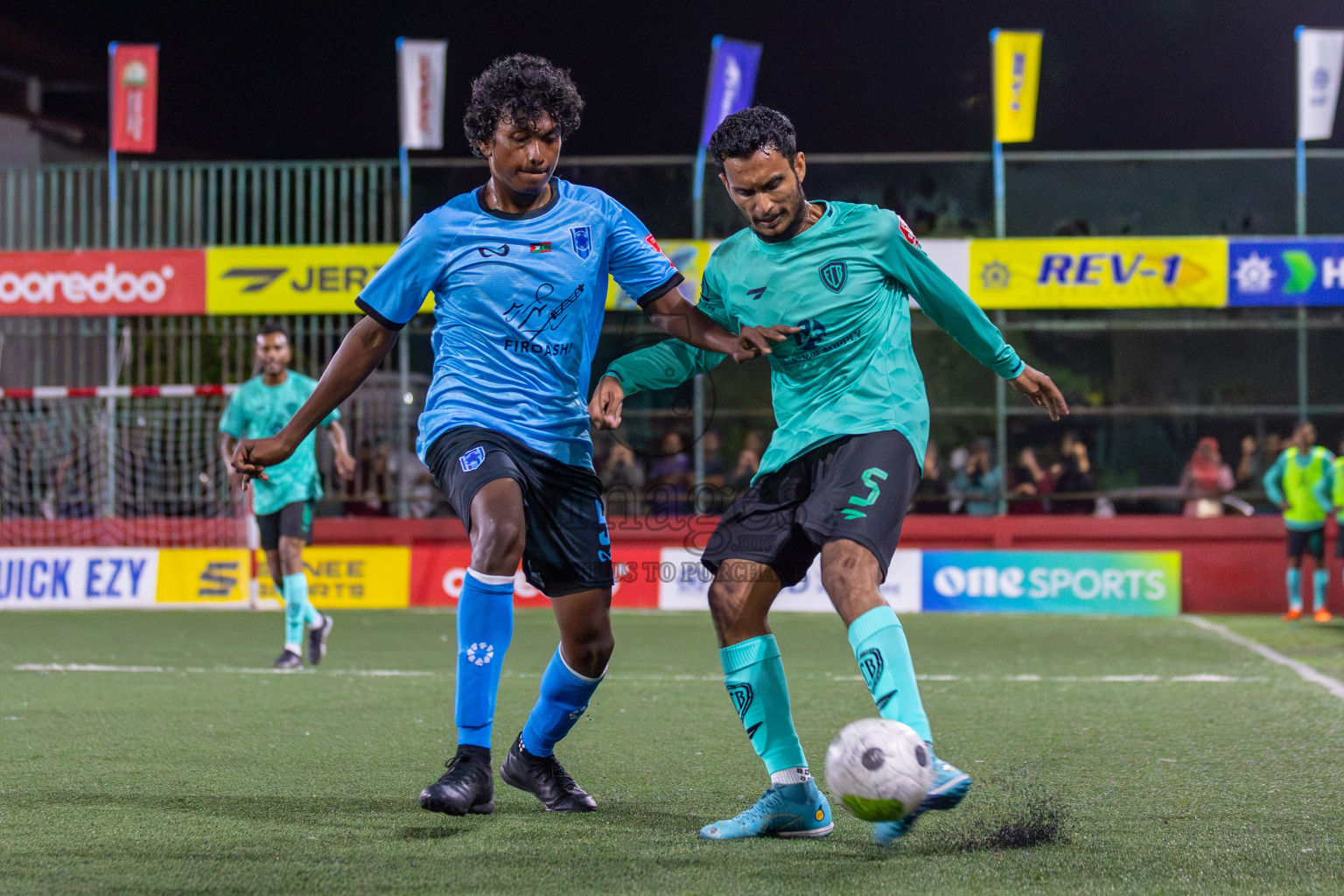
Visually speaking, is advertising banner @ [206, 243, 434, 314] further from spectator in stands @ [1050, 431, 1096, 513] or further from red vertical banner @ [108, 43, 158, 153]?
spectator in stands @ [1050, 431, 1096, 513]

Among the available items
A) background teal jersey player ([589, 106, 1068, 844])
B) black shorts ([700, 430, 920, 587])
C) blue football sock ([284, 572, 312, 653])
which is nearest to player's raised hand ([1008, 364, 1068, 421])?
background teal jersey player ([589, 106, 1068, 844])

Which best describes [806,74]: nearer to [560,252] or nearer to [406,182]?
[406,182]

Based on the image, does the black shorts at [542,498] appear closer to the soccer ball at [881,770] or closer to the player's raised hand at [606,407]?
the player's raised hand at [606,407]

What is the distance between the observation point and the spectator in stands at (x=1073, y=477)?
15.6 meters

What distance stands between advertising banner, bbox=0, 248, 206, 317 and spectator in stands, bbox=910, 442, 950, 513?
8.42 m

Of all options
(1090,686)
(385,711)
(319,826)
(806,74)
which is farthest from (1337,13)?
(319,826)

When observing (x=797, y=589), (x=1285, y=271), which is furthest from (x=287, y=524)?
(x=1285, y=271)

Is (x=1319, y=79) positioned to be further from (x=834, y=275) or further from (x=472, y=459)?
(x=472, y=459)

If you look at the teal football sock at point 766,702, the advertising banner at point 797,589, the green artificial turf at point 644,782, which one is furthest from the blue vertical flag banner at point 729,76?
the teal football sock at point 766,702

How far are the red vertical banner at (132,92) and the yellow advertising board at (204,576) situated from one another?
5.36m

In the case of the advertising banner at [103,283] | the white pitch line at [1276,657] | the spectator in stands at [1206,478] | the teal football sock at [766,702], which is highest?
the advertising banner at [103,283]

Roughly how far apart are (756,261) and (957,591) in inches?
413

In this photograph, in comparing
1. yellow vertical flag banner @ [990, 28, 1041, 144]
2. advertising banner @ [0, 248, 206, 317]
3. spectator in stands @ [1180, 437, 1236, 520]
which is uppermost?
yellow vertical flag banner @ [990, 28, 1041, 144]

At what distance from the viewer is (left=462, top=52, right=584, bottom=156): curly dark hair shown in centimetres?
412
